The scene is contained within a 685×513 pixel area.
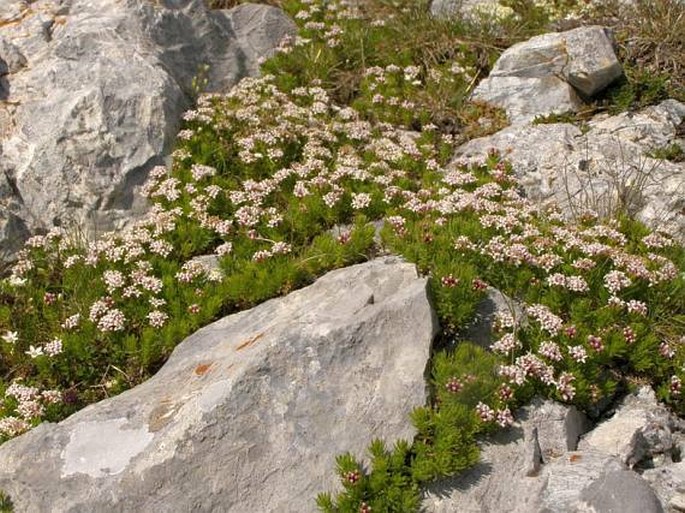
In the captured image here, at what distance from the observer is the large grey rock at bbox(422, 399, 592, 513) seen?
17.1ft

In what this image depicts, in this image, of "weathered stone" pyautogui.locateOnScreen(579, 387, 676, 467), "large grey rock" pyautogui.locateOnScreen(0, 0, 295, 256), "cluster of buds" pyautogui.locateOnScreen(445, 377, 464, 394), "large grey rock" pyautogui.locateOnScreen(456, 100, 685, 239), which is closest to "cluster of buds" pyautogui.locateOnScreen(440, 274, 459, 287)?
"cluster of buds" pyautogui.locateOnScreen(445, 377, 464, 394)

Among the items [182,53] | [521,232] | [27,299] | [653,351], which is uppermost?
[182,53]

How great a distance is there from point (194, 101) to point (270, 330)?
518 cm

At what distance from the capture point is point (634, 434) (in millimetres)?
5793

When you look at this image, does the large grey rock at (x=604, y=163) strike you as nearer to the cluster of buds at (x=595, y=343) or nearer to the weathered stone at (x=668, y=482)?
the cluster of buds at (x=595, y=343)

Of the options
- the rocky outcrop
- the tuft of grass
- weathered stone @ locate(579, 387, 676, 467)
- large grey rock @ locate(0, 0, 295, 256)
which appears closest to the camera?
the rocky outcrop

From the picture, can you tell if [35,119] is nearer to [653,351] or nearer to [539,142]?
[539,142]

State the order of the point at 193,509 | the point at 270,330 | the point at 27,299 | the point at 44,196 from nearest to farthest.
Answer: the point at 193,509 → the point at 270,330 → the point at 27,299 → the point at 44,196

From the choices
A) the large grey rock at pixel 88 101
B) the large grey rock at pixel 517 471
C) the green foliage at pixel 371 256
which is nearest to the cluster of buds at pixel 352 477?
the green foliage at pixel 371 256

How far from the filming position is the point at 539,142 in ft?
31.0

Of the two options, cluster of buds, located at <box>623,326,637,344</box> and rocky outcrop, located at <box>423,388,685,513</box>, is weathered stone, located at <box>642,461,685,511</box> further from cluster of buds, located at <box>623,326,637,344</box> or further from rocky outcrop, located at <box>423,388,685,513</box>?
cluster of buds, located at <box>623,326,637,344</box>

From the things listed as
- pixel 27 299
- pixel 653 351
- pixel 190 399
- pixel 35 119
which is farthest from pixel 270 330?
pixel 35 119

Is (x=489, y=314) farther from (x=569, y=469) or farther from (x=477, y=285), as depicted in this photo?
(x=569, y=469)

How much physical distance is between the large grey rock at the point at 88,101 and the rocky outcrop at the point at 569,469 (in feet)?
17.7
